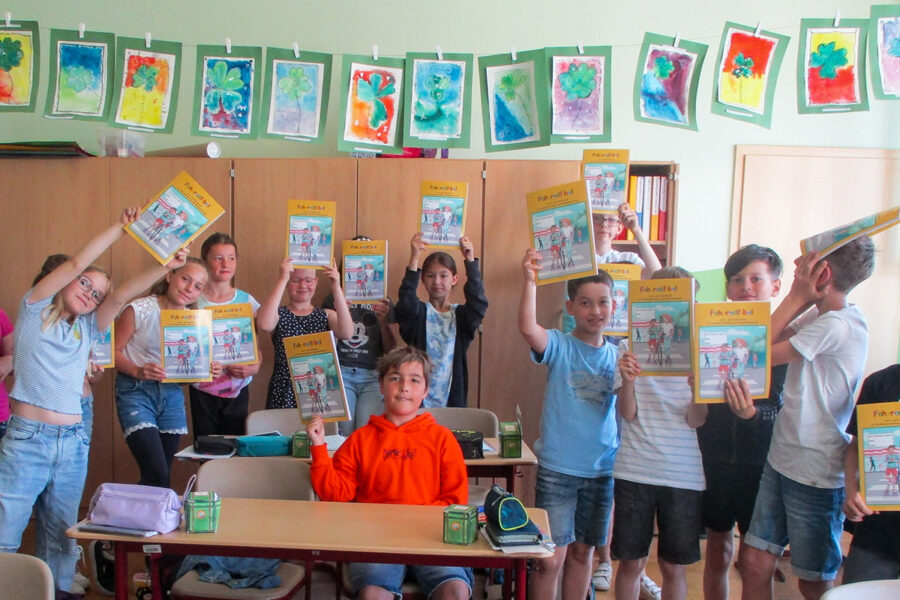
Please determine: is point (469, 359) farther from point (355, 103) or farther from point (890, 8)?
point (890, 8)

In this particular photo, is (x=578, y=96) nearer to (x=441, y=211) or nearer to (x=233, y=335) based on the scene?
(x=441, y=211)

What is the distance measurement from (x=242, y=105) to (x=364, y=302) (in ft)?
3.77

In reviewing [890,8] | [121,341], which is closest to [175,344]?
[121,341]

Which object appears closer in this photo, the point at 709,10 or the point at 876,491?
the point at 876,491

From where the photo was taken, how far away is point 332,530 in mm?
1983

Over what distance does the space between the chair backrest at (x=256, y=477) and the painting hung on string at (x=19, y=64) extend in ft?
7.17

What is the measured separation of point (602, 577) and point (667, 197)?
2.13m

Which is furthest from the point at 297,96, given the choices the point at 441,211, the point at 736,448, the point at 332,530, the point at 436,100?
the point at 736,448

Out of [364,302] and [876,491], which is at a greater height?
[364,302]

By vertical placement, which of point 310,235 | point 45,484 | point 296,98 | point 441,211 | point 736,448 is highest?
point 296,98

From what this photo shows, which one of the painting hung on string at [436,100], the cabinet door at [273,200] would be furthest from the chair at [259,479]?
the painting hung on string at [436,100]

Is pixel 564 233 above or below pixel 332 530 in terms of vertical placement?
above

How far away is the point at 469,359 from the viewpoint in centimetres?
412

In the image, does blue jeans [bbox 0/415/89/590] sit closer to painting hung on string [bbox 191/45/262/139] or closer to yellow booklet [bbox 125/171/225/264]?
yellow booklet [bbox 125/171/225/264]
